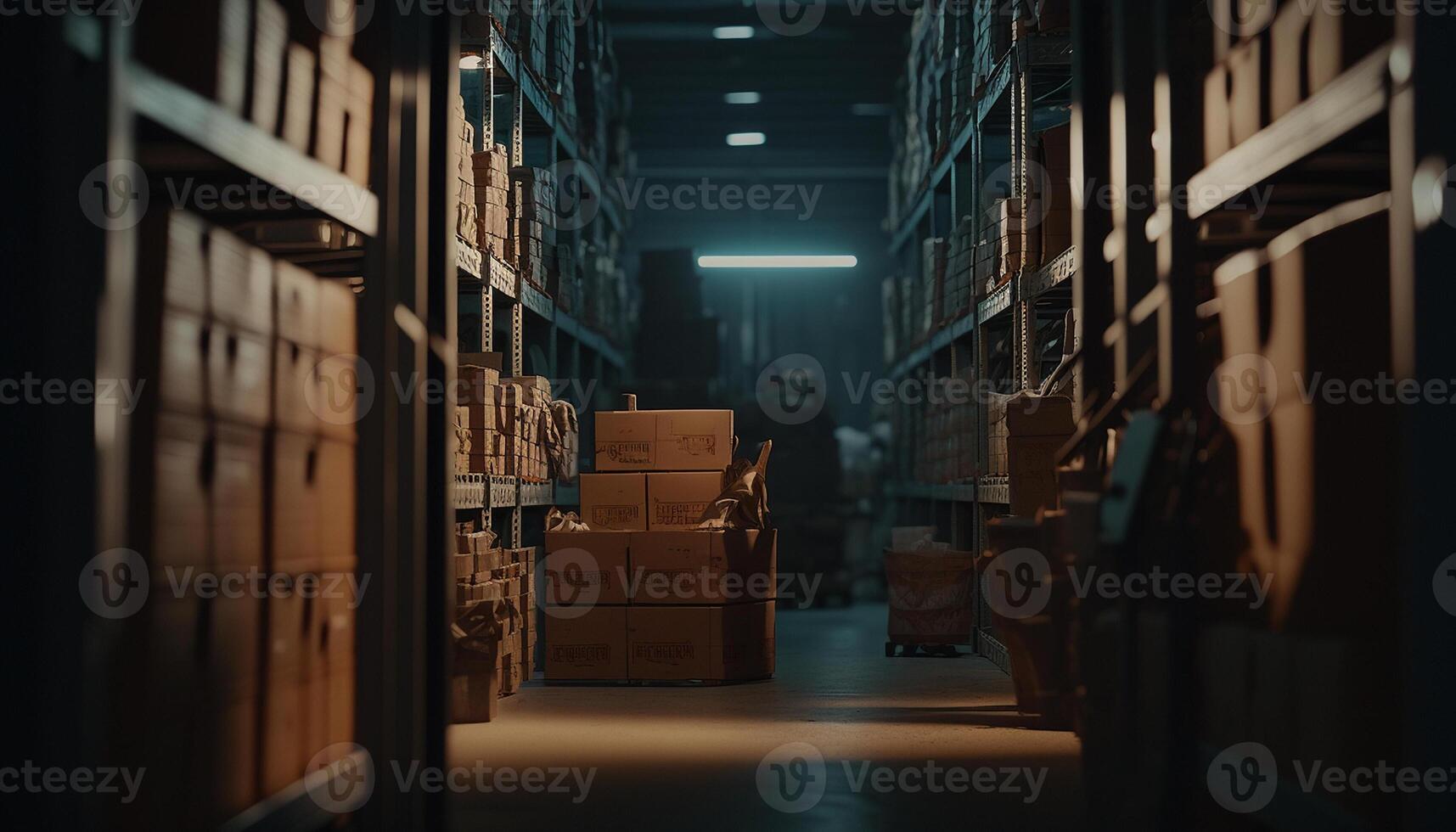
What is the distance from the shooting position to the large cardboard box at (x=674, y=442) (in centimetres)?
920

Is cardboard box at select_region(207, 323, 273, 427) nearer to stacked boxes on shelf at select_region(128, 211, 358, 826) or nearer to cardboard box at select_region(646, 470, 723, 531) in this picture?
stacked boxes on shelf at select_region(128, 211, 358, 826)

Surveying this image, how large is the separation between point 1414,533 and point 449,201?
284 centimetres

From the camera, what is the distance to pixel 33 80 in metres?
2.74

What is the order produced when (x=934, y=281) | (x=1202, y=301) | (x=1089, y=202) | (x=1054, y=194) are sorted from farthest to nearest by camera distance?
(x=934, y=281)
(x=1054, y=194)
(x=1089, y=202)
(x=1202, y=301)

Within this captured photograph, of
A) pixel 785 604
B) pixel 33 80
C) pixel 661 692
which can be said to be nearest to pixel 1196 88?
pixel 33 80

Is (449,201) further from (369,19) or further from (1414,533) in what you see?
(1414,533)

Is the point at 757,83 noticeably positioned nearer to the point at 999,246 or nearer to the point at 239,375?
the point at 999,246

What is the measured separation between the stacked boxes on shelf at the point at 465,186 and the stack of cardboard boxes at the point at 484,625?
1678 millimetres

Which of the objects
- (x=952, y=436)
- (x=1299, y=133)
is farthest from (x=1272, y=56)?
(x=952, y=436)

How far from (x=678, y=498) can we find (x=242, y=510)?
5.57 metres

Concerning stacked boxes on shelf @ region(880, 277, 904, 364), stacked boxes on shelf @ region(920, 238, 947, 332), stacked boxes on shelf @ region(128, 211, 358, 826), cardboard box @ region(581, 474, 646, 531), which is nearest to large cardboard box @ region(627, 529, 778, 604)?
cardboard box @ region(581, 474, 646, 531)

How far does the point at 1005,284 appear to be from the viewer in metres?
9.02

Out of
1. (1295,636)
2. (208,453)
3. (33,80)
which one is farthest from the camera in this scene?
(1295,636)

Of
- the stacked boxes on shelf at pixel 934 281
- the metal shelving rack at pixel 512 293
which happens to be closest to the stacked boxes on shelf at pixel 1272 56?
the metal shelving rack at pixel 512 293
